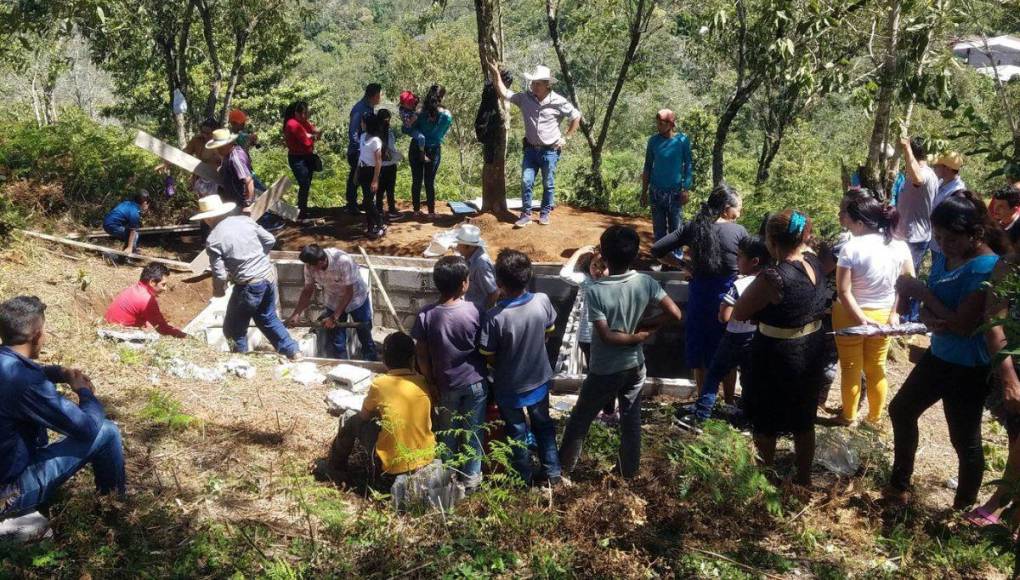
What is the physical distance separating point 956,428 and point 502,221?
20.7ft

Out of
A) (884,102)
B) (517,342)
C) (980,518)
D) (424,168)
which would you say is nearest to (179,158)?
(424,168)

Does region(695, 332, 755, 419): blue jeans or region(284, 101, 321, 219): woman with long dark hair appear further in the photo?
region(284, 101, 321, 219): woman with long dark hair

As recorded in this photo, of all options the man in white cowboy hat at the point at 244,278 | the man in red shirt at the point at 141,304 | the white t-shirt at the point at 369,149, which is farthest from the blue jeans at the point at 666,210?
the man in red shirt at the point at 141,304

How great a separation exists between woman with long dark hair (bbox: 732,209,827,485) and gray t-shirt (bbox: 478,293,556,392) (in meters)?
1.07

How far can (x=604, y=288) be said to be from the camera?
412 centimetres

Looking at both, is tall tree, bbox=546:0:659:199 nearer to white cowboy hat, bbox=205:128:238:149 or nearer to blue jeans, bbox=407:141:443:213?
blue jeans, bbox=407:141:443:213

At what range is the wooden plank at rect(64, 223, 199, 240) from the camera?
9664mm

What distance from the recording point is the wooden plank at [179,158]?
9109 millimetres

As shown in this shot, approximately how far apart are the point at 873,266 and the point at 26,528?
479cm

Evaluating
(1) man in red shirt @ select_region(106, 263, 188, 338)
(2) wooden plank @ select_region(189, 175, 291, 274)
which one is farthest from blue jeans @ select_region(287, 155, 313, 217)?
(1) man in red shirt @ select_region(106, 263, 188, 338)

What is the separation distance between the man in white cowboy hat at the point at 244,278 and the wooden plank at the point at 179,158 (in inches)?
101

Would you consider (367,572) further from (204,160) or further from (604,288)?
(204,160)

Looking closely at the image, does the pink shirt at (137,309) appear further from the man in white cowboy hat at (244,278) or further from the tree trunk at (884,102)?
the tree trunk at (884,102)

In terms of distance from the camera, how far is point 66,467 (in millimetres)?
3678
